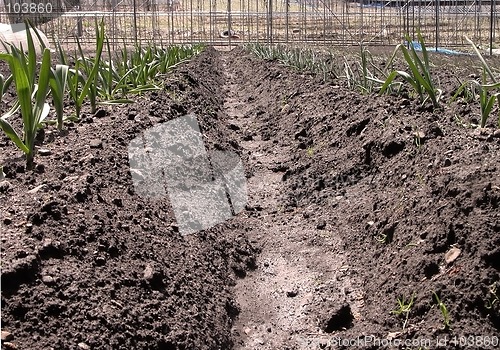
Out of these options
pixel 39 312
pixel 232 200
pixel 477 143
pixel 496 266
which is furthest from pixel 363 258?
pixel 39 312

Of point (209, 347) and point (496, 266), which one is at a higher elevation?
point (496, 266)

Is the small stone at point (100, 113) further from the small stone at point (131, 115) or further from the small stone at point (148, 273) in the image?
the small stone at point (148, 273)

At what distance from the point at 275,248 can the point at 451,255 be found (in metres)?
1.28

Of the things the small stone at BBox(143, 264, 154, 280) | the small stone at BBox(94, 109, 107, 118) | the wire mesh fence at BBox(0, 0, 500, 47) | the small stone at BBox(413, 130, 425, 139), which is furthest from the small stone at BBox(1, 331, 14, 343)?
the wire mesh fence at BBox(0, 0, 500, 47)

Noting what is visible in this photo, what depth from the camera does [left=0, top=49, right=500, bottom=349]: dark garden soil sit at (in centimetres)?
199

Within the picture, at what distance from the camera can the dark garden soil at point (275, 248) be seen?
6.53 feet

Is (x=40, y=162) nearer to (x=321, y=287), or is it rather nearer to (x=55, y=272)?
(x=55, y=272)

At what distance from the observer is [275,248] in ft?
11.3

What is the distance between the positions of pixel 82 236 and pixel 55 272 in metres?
0.29

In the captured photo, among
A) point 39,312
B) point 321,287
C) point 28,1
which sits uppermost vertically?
point 28,1

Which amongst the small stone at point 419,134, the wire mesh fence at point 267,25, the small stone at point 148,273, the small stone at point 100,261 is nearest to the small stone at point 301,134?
the small stone at point 419,134

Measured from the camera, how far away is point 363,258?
117 inches

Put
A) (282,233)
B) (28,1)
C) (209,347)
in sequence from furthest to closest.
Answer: (28,1) → (282,233) → (209,347)

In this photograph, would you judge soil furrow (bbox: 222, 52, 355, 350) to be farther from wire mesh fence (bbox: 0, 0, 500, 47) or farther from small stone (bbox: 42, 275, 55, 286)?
wire mesh fence (bbox: 0, 0, 500, 47)
